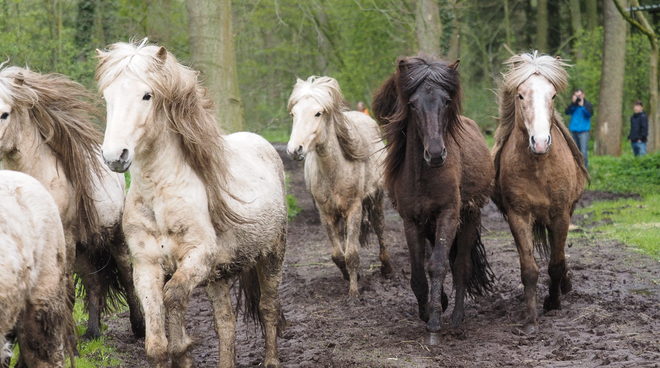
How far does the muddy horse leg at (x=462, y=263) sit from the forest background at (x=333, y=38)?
499cm

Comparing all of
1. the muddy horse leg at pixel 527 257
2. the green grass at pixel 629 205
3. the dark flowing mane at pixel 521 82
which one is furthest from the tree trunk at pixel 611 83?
the muddy horse leg at pixel 527 257

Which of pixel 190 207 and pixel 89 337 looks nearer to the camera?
pixel 190 207

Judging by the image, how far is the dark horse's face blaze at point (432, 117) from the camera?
534 centimetres

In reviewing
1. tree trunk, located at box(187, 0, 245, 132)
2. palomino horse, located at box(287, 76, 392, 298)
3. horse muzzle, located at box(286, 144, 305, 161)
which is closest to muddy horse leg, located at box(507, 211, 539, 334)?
palomino horse, located at box(287, 76, 392, 298)

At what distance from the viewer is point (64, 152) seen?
16.7 ft

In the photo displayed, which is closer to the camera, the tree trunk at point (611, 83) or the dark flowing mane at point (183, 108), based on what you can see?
the dark flowing mane at point (183, 108)

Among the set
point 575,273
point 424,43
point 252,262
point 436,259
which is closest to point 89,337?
point 252,262

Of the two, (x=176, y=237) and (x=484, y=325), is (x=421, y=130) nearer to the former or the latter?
(x=484, y=325)

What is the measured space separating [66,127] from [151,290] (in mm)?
1773

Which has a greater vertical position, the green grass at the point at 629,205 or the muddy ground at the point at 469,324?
the green grass at the point at 629,205

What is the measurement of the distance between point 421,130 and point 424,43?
33.2ft

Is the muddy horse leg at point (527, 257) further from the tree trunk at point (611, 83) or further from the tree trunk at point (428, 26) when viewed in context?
the tree trunk at point (611, 83)

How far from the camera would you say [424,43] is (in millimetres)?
15258

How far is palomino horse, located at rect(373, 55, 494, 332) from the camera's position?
5562mm
